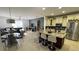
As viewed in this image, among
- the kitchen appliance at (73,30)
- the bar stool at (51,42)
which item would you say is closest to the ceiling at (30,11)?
the kitchen appliance at (73,30)

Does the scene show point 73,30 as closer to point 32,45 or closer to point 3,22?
point 32,45

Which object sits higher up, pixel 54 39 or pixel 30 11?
pixel 30 11

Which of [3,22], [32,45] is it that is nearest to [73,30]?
[32,45]

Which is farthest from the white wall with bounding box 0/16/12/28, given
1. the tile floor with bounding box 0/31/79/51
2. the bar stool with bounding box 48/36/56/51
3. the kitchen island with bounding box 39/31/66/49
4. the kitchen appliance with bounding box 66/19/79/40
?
the kitchen appliance with bounding box 66/19/79/40

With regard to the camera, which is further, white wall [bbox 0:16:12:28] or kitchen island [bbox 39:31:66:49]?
kitchen island [bbox 39:31:66:49]

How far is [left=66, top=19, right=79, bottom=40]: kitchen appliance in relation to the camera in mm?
2055

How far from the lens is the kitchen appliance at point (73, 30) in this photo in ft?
6.74

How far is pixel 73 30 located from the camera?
2.11m

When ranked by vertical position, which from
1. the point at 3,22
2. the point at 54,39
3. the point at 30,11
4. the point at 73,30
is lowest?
the point at 54,39

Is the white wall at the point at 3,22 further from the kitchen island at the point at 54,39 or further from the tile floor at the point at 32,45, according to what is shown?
the kitchen island at the point at 54,39

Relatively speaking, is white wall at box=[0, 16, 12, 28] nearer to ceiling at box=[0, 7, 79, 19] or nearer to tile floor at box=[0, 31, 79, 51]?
ceiling at box=[0, 7, 79, 19]
